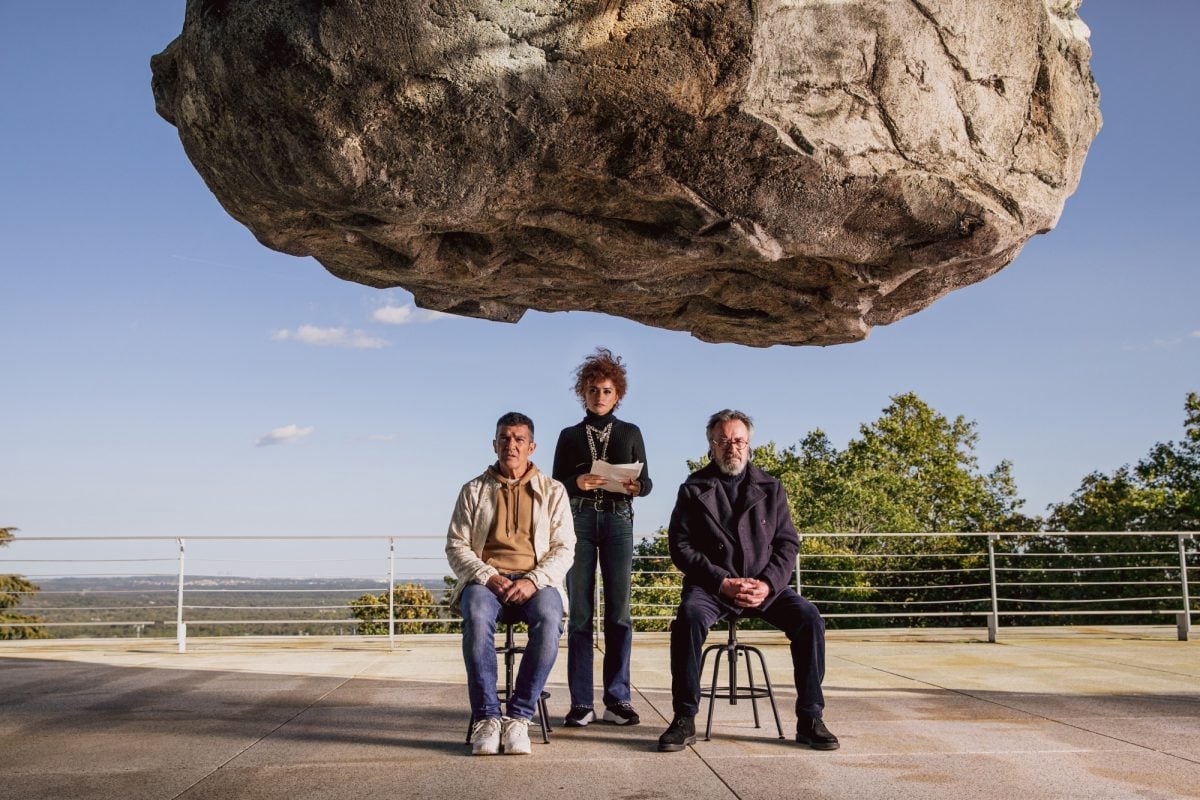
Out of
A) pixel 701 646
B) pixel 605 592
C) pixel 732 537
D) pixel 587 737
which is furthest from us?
pixel 605 592

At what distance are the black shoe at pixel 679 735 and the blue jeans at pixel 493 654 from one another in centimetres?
52

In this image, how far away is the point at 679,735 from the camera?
13.3ft

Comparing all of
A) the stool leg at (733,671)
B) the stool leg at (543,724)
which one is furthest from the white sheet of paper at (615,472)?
the stool leg at (543,724)

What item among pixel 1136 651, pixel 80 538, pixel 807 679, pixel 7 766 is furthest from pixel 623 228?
pixel 80 538

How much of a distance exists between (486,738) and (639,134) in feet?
7.54

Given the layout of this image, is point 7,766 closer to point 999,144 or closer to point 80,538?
point 999,144

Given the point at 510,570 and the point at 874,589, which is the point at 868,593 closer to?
the point at 874,589

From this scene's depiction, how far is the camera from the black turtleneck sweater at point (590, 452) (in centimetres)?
473

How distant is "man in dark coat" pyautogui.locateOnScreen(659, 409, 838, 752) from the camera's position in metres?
4.19

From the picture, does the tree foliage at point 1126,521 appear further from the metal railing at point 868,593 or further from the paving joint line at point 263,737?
the paving joint line at point 263,737

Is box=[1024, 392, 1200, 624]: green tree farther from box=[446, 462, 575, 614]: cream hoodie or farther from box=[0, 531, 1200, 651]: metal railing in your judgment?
box=[446, 462, 575, 614]: cream hoodie

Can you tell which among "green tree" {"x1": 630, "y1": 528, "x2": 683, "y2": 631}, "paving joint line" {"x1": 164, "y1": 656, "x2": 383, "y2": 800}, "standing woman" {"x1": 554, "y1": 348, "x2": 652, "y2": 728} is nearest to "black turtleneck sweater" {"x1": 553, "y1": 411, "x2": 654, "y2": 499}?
"standing woman" {"x1": 554, "y1": 348, "x2": 652, "y2": 728}

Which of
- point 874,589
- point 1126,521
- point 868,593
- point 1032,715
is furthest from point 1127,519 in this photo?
point 1032,715

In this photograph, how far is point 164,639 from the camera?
9852 mm
